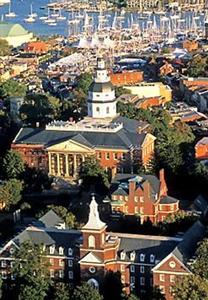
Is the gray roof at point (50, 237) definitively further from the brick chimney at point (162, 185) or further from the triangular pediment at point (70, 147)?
the triangular pediment at point (70, 147)

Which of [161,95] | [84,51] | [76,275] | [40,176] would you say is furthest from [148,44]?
[76,275]

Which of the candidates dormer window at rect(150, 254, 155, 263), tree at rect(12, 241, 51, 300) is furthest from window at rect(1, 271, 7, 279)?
dormer window at rect(150, 254, 155, 263)

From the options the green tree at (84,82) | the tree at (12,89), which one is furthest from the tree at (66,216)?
the tree at (12,89)

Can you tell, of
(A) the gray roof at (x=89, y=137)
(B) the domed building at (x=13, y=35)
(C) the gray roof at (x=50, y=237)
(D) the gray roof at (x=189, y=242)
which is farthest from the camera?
(B) the domed building at (x=13, y=35)

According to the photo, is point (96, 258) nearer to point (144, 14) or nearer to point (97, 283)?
point (97, 283)

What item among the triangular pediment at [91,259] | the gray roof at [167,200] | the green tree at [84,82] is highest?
the triangular pediment at [91,259]

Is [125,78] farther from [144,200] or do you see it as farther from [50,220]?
[50,220]
